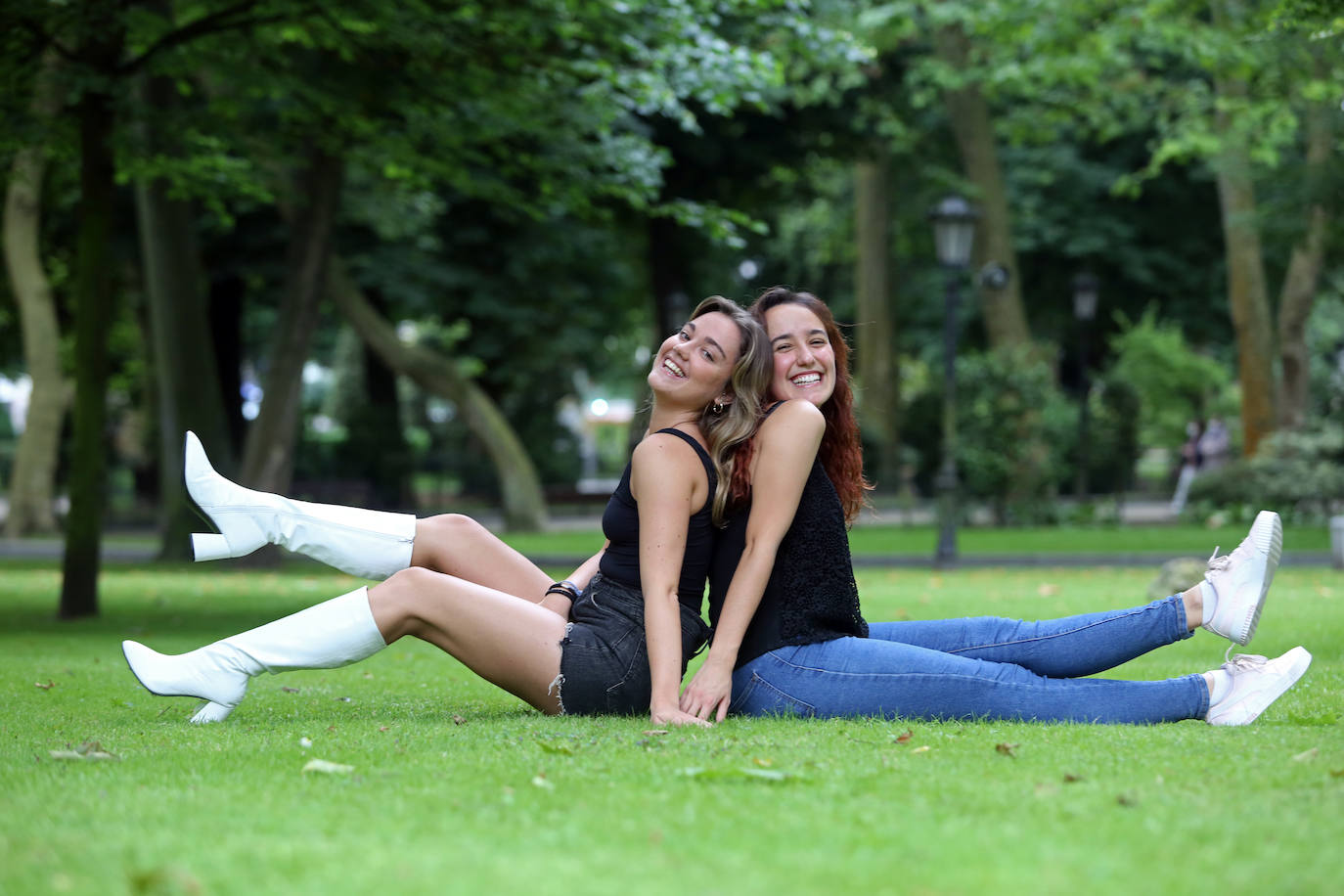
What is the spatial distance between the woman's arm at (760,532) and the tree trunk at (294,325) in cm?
1284

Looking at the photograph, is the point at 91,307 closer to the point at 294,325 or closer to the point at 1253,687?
the point at 294,325

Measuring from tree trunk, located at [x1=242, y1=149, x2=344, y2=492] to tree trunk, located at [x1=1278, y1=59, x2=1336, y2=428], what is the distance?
1256cm

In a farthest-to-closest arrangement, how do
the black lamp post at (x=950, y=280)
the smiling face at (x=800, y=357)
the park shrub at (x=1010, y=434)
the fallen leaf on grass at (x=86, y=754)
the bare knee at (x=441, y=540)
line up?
the park shrub at (x=1010, y=434) → the black lamp post at (x=950, y=280) → the bare knee at (x=441, y=540) → the smiling face at (x=800, y=357) → the fallen leaf on grass at (x=86, y=754)

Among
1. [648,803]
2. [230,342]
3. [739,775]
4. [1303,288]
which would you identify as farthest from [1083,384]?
[648,803]

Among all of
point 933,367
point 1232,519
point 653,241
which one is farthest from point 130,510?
point 1232,519

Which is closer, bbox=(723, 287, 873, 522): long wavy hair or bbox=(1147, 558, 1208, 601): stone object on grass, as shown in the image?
bbox=(723, 287, 873, 522): long wavy hair

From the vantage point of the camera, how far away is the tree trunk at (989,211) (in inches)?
1030

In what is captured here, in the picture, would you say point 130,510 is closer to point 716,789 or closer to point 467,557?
point 467,557

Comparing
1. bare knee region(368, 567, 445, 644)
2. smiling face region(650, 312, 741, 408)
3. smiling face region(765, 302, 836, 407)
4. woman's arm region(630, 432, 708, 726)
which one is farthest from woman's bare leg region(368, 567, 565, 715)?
smiling face region(765, 302, 836, 407)

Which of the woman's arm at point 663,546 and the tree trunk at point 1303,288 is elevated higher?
the tree trunk at point 1303,288

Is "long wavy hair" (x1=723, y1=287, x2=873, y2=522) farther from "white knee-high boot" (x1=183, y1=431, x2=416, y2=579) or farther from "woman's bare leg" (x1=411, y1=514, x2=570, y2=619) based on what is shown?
"white knee-high boot" (x1=183, y1=431, x2=416, y2=579)

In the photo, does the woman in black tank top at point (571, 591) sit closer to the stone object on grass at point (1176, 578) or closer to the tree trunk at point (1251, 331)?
the stone object on grass at point (1176, 578)

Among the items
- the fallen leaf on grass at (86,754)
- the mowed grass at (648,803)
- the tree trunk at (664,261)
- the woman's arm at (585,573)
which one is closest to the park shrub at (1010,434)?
the tree trunk at (664,261)

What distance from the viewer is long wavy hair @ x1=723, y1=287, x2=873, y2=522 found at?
5.45 metres
